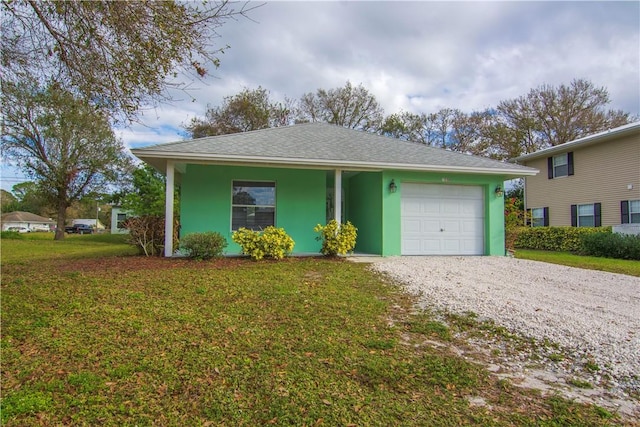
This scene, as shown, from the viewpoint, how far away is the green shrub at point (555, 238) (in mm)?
13820

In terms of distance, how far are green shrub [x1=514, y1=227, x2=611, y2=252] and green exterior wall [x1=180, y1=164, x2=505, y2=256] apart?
3888mm

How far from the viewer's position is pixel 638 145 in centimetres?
1386

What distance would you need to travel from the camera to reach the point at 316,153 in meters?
9.66

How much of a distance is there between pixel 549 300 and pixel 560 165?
14.7m

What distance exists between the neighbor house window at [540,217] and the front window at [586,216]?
161 centimetres

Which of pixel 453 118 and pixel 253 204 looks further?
pixel 453 118

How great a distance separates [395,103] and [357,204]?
17.8 m

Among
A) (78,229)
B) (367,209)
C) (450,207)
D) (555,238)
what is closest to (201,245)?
(367,209)

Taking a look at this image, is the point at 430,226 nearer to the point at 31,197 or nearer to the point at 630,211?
the point at 630,211

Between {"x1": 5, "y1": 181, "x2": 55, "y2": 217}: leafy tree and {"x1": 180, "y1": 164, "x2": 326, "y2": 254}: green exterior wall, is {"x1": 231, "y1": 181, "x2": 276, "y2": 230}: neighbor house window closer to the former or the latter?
{"x1": 180, "y1": 164, "x2": 326, "y2": 254}: green exterior wall

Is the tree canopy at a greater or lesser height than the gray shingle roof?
greater

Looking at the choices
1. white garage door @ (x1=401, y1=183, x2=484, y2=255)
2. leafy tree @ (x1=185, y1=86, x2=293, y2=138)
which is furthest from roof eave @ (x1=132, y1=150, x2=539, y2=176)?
leafy tree @ (x1=185, y1=86, x2=293, y2=138)

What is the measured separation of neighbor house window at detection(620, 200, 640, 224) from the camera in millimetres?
13922

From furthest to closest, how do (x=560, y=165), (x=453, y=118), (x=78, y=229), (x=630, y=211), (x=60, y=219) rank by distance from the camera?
1. (x=78, y=229)
2. (x=453, y=118)
3. (x=60, y=219)
4. (x=560, y=165)
5. (x=630, y=211)
